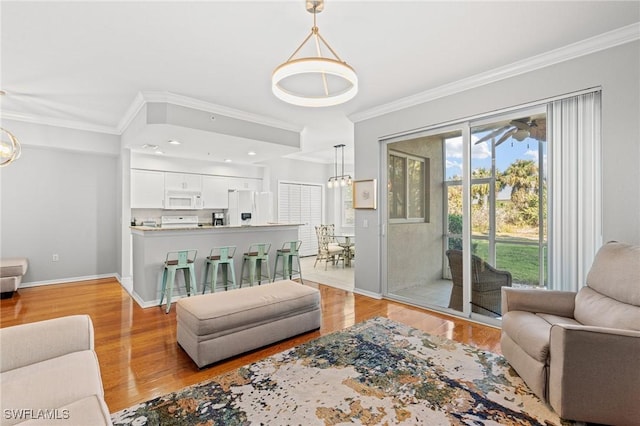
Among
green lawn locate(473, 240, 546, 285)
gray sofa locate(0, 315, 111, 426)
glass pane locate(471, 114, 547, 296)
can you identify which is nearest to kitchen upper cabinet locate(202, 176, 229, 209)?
gray sofa locate(0, 315, 111, 426)

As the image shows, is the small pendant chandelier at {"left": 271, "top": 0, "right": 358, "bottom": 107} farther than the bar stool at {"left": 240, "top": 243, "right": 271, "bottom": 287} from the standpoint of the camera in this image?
No

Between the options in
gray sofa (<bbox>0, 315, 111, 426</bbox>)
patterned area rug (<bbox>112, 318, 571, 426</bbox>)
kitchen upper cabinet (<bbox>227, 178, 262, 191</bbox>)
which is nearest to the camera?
gray sofa (<bbox>0, 315, 111, 426</bbox>)

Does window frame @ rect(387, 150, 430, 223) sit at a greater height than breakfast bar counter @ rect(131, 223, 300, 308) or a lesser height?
greater

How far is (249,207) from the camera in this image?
7617 mm

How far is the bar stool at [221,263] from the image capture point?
4637 millimetres

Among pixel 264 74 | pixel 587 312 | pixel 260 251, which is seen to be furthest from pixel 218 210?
pixel 587 312

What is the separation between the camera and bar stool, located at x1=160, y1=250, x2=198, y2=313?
409 centimetres

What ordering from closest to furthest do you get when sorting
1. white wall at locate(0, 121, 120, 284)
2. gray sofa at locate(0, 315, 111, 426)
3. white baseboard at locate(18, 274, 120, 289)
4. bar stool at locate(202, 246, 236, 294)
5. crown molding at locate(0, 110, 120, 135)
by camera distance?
1. gray sofa at locate(0, 315, 111, 426)
2. bar stool at locate(202, 246, 236, 294)
3. crown molding at locate(0, 110, 120, 135)
4. white wall at locate(0, 121, 120, 284)
5. white baseboard at locate(18, 274, 120, 289)

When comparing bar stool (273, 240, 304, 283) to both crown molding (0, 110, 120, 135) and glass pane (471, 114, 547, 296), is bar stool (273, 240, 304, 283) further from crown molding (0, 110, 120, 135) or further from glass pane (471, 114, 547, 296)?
crown molding (0, 110, 120, 135)

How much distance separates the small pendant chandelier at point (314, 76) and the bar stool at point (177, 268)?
2.70 metres

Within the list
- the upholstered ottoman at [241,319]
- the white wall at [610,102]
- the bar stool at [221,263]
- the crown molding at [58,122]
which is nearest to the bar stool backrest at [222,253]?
the bar stool at [221,263]

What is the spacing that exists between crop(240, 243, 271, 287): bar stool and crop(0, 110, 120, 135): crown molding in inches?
135

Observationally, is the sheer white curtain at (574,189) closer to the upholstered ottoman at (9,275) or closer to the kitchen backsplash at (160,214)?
the kitchen backsplash at (160,214)

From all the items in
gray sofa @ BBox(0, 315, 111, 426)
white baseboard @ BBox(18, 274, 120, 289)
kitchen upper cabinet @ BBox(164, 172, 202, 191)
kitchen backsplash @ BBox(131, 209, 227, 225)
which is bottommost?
white baseboard @ BBox(18, 274, 120, 289)
